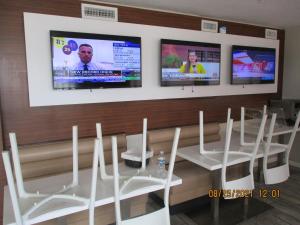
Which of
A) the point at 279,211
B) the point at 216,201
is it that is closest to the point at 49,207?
the point at 216,201

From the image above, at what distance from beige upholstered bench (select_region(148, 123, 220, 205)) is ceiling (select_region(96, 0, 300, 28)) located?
1.51m

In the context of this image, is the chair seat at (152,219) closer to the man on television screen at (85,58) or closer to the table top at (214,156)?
the table top at (214,156)

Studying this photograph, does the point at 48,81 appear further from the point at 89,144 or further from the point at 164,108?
the point at 164,108

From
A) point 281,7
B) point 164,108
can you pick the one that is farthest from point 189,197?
point 281,7

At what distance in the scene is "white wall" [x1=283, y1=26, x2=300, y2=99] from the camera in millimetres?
4090

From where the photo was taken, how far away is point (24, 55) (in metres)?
2.32

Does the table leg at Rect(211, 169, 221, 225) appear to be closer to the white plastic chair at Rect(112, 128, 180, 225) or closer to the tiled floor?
the tiled floor

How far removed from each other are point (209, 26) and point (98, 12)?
1.59 m

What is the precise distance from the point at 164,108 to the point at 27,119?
5.32 feet

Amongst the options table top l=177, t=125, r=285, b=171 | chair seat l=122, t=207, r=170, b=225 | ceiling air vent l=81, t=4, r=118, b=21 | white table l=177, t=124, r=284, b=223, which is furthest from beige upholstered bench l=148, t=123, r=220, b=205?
ceiling air vent l=81, t=4, r=118, b=21

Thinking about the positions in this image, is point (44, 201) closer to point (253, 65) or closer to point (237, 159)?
point (237, 159)

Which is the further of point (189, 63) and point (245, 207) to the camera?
point (189, 63)

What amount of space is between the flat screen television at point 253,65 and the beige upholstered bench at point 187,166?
878mm

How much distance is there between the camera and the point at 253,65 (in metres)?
3.77
